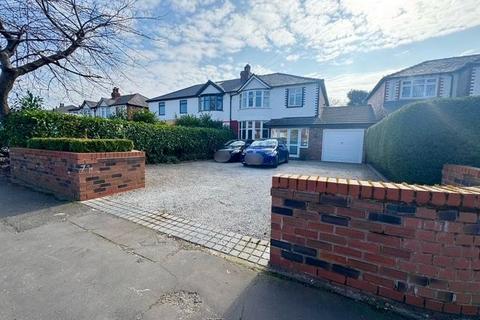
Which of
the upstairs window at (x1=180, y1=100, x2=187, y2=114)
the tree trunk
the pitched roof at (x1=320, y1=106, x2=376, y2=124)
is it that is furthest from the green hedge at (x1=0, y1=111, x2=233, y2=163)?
the upstairs window at (x1=180, y1=100, x2=187, y2=114)

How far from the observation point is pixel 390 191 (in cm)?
195

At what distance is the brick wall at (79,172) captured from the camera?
487 cm

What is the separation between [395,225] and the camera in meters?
1.98

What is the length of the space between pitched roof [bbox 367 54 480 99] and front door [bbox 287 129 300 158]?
8.50m

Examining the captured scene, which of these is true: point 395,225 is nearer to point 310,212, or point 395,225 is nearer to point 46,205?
point 310,212

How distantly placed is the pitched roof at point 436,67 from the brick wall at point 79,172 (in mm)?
20244

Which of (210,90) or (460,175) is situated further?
(210,90)

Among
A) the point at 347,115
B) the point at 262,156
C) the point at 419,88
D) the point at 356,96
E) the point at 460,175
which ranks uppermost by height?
the point at 356,96

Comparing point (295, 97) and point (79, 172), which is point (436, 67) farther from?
point (79, 172)

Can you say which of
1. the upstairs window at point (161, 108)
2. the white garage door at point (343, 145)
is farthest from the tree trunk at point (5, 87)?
the upstairs window at point (161, 108)

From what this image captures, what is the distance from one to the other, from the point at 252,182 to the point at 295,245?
17.5ft

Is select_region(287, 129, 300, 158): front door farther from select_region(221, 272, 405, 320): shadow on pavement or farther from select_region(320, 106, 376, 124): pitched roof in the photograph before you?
select_region(221, 272, 405, 320): shadow on pavement

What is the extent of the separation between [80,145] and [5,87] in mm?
5652

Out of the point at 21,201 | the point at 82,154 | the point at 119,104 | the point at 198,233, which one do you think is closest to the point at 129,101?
the point at 119,104
